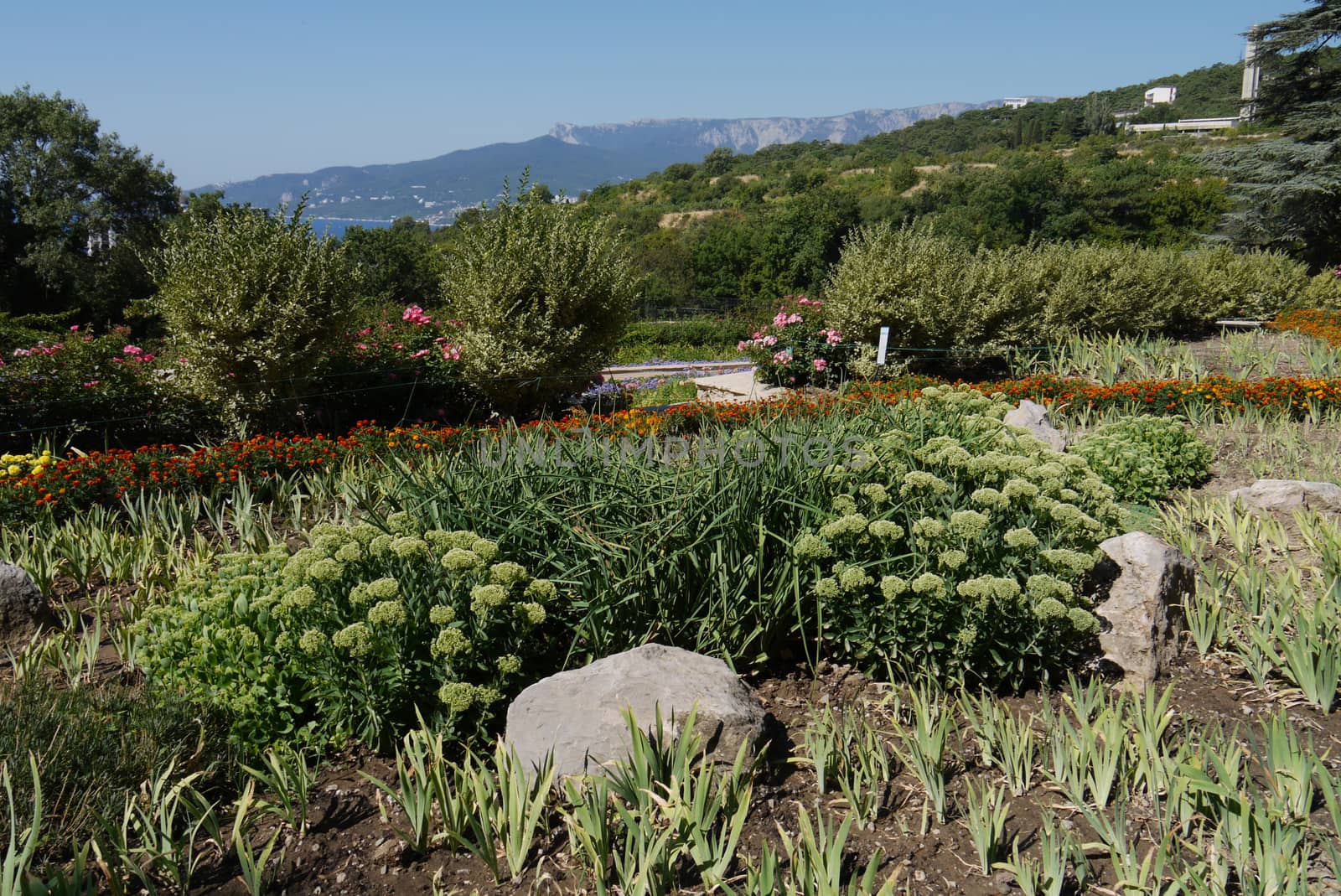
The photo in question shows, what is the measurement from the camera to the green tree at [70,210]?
2691cm

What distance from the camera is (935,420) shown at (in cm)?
457

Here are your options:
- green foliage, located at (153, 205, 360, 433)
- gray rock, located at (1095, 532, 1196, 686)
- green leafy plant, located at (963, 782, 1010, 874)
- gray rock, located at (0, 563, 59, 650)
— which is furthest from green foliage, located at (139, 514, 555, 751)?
green foliage, located at (153, 205, 360, 433)

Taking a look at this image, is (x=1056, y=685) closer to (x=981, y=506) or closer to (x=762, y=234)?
(x=981, y=506)

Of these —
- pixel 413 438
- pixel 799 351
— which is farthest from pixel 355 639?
pixel 799 351

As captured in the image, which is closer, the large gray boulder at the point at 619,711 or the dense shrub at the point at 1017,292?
the large gray boulder at the point at 619,711

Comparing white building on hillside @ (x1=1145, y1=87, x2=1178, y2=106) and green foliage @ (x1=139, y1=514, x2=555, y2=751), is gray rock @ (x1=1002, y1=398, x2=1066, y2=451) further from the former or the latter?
white building on hillside @ (x1=1145, y1=87, x2=1178, y2=106)

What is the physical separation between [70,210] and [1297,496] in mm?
33976

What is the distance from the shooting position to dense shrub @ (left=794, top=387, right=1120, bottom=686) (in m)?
2.88

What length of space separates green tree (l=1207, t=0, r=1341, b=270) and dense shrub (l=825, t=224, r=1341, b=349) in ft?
20.8

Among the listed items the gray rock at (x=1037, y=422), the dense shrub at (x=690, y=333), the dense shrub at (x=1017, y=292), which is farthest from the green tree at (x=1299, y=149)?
the gray rock at (x=1037, y=422)

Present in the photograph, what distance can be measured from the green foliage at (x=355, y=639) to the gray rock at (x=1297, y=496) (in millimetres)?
4192

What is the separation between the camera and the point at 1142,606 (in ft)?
10.5

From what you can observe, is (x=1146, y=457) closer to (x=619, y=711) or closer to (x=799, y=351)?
(x=619, y=711)

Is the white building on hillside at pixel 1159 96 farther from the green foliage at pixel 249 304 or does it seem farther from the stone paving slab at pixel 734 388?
the green foliage at pixel 249 304
